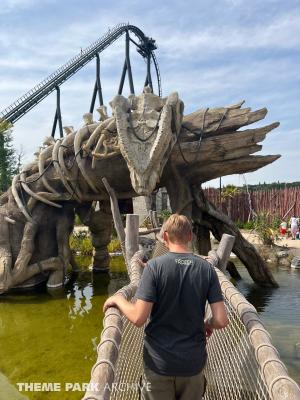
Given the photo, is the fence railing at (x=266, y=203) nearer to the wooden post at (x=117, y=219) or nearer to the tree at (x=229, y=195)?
the tree at (x=229, y=195)

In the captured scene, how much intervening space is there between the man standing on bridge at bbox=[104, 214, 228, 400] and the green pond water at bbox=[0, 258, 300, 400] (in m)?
2.44

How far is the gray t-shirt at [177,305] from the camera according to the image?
6.12ft

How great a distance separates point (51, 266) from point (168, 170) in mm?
3224

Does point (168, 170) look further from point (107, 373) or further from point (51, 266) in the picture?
point (107, 373)

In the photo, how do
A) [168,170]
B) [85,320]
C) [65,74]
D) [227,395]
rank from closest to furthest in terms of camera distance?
[227,395] < [85,320] < [168,170] < [65,74]

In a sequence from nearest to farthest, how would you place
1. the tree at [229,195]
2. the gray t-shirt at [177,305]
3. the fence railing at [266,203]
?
Answer: the gray t-shirt at [177,305], the fence railing at [266,203], the tree at [229,195]

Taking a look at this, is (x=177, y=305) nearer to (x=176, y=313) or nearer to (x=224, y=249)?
(x=176, y=313)

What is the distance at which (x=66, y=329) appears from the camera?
6039mm

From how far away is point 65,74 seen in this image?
20688mm

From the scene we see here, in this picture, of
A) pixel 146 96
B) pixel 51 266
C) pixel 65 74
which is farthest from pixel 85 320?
pixel 65 74

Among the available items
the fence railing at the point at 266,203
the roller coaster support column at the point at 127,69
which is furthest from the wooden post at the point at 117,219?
the roller coaster support column at the point at 127,69

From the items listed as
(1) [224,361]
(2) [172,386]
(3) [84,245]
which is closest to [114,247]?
(3) [84,245]

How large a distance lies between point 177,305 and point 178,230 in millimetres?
Answer: 345

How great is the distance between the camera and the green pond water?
448cm
